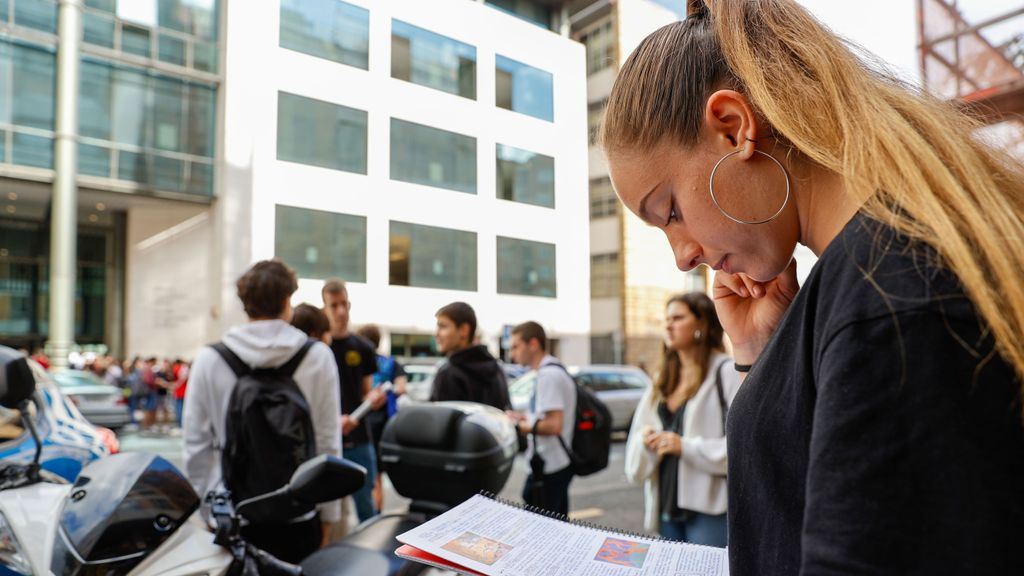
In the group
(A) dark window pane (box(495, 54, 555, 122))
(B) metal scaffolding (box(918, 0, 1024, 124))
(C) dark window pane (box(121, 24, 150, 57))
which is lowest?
(A) dark window pane (box(495, 54, 555, 122))

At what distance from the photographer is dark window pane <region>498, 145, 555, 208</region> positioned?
1624 mm

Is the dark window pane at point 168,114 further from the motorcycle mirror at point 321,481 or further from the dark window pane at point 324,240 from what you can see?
the motorcycle mirror at point 321,481

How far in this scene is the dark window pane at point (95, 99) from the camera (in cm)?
210

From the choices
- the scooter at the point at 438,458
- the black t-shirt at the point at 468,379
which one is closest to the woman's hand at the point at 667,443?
the scooter at the point at 438,458

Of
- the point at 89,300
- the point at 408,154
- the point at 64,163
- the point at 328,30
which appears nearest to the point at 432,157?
the point at 408,154

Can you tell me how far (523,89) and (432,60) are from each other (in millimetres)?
227

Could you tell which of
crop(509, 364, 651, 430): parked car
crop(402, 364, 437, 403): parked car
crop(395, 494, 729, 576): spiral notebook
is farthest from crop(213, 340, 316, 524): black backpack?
crop(509, 364, 651, 430): parked car

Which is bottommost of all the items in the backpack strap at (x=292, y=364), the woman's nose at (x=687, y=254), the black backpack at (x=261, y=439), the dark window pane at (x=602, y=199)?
the black backpack at (x=261, y=439)

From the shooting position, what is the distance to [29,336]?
19.3 m

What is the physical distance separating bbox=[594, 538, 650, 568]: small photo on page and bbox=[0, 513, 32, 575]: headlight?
923 millimetres

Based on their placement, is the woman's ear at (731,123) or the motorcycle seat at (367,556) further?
the motorcycle seat at (367,556)

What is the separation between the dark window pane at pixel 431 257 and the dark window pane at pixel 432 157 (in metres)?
0.11

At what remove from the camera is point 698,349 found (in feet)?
10.2

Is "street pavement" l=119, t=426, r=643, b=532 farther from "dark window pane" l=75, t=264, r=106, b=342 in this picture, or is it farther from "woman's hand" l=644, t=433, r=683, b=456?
"dark window pane" l=75, t=264, r=106, b=342
